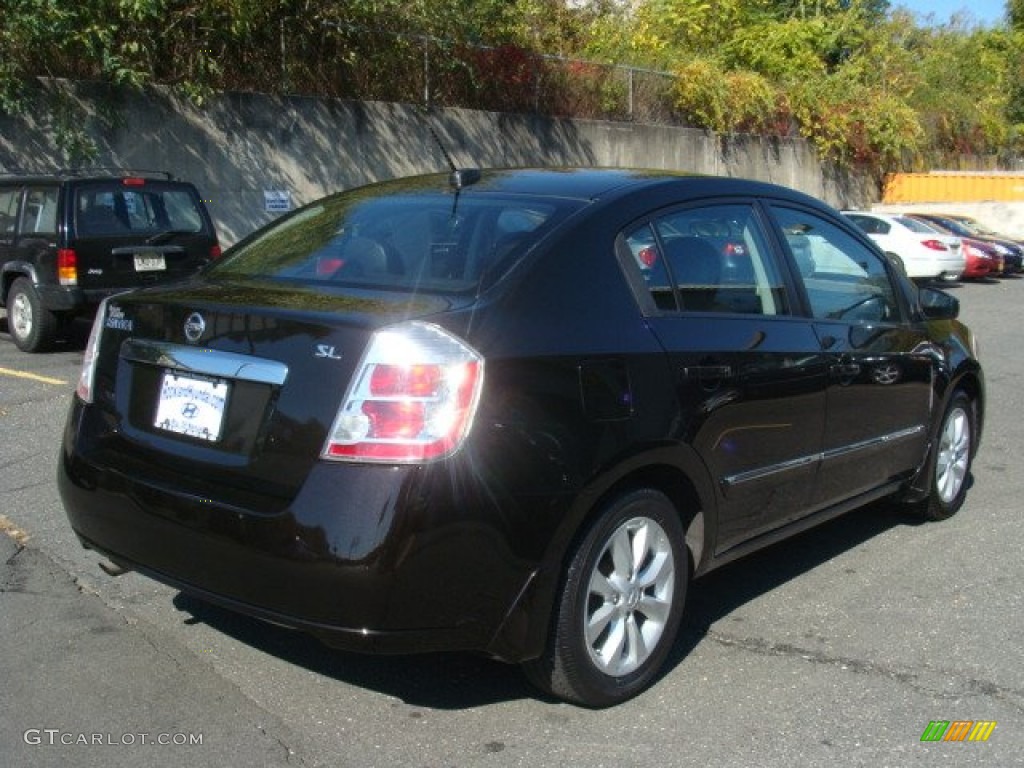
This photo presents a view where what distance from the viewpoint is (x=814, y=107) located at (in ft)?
→ 101

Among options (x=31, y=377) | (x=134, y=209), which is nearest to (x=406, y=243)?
(x=31, y=377)

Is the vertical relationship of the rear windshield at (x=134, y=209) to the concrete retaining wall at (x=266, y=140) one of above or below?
below

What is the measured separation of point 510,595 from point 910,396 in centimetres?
279

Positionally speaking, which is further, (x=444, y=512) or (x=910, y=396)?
(x=910, y=396)

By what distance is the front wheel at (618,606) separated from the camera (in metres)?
3.53

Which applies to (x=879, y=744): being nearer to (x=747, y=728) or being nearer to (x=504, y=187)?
(x=747, y=728)

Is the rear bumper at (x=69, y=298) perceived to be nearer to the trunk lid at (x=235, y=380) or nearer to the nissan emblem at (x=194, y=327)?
the trunk lid at (x=235, y=380)

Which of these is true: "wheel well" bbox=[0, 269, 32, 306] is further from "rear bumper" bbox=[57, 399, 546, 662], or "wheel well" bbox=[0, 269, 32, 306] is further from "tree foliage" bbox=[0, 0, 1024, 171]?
"rear bumper" bbox=[57, 399, 546, 662]

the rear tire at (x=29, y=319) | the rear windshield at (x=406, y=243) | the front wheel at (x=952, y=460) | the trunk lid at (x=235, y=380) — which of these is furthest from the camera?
the rear tire at (x=29, y=319)

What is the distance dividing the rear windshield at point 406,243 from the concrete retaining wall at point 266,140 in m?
12.4

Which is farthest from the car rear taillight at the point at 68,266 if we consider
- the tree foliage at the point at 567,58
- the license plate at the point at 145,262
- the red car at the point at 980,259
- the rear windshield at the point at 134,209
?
the red car at the point at 980,259

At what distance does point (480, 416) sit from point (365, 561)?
52 cm

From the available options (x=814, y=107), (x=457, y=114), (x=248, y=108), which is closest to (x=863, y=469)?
(x=248, y=108)

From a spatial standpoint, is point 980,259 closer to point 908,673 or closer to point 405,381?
point 908,673
